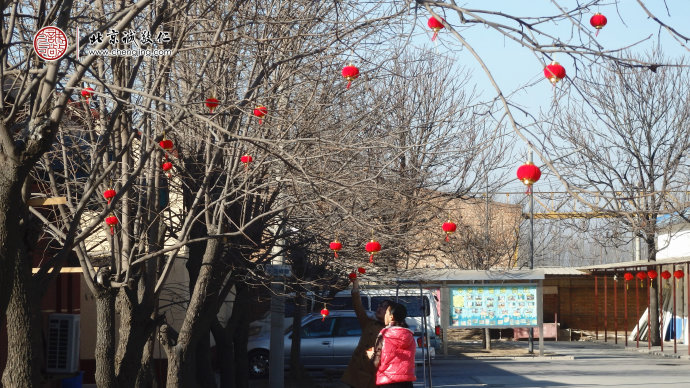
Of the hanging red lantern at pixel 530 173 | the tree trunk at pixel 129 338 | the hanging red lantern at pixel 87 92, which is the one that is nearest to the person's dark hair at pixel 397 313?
the tree trunk at pixel 129 338

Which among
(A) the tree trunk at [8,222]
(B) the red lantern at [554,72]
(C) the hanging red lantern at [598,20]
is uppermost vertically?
(C) the hanging red lantern at [598,20]

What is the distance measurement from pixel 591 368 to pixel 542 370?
1.43 m

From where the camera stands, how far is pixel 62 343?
1091 centimetres

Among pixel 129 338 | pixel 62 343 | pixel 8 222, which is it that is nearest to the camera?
pixel 8 222

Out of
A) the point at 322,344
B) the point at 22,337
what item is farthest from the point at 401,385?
the point at 322,344

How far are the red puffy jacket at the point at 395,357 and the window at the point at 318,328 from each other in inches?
496

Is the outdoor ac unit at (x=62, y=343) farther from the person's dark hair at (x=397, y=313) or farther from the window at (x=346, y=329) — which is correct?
the window at (x=346, y=329)

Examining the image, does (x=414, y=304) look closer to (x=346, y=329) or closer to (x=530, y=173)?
(x=346, y=329)

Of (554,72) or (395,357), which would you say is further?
(395,357)

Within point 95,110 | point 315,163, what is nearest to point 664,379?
point 315,163

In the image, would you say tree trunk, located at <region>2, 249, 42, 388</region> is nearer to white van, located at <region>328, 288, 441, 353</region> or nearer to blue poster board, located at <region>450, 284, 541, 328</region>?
white van, located at <region>328, 288, 441, 353</region>

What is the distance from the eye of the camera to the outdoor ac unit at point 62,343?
35.6 feet

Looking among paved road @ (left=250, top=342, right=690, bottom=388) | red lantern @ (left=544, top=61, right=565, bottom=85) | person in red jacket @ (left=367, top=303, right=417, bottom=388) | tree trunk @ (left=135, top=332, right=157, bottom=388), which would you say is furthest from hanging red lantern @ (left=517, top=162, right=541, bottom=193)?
paved road @ (left=250, top=342, right=690, bottom=388)

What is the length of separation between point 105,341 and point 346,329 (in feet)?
41.2
